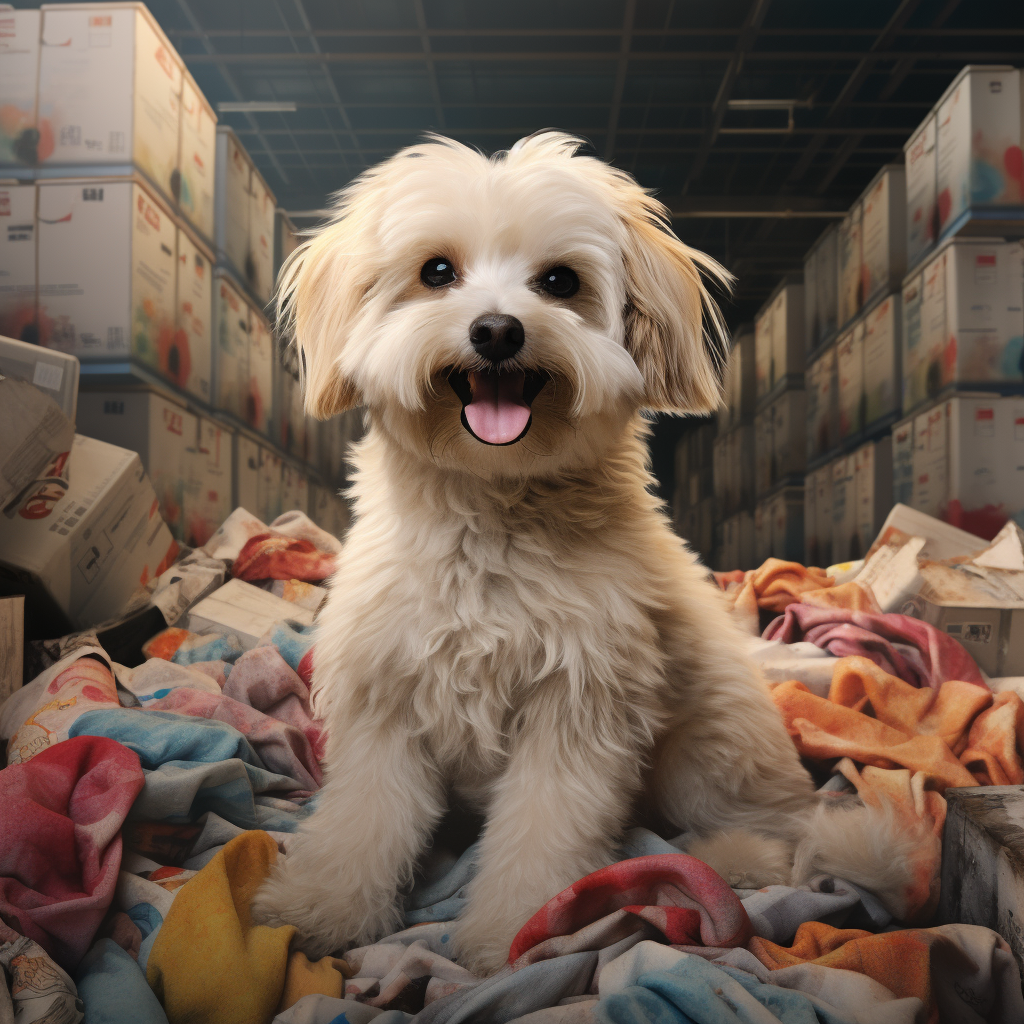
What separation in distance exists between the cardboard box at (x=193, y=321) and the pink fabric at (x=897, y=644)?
97.6 inches

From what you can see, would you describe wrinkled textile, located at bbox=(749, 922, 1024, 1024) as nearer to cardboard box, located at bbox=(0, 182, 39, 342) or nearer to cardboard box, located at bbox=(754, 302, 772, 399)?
cardboard box, located at bbox=(0, 182, 39, 342)

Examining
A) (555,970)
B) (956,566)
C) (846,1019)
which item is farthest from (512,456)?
(956,566)

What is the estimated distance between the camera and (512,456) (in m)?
1.06

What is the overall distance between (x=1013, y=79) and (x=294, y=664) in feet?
11.6

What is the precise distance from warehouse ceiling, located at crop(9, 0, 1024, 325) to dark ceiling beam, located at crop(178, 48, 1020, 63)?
1cm

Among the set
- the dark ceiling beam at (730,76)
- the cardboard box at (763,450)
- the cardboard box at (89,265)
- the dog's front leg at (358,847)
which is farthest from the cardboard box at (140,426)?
the cardboard box at (763,450)

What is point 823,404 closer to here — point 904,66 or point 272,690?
point 904,66

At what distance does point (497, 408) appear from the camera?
1.03 metres

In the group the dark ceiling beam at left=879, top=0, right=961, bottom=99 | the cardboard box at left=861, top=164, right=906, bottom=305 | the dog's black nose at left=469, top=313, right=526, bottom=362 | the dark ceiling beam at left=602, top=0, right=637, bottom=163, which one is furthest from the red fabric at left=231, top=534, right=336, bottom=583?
the dark ceiling beam at left=879, top=0, right=961, bottom=99

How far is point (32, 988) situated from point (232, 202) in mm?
3481

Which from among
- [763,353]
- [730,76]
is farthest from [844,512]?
[730,76]

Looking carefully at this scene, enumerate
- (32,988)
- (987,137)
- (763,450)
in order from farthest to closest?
(763,450) → (987,137) → (32,988)

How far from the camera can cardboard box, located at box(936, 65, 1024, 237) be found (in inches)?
125

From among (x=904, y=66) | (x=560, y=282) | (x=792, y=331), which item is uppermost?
(x=904, y=66)
